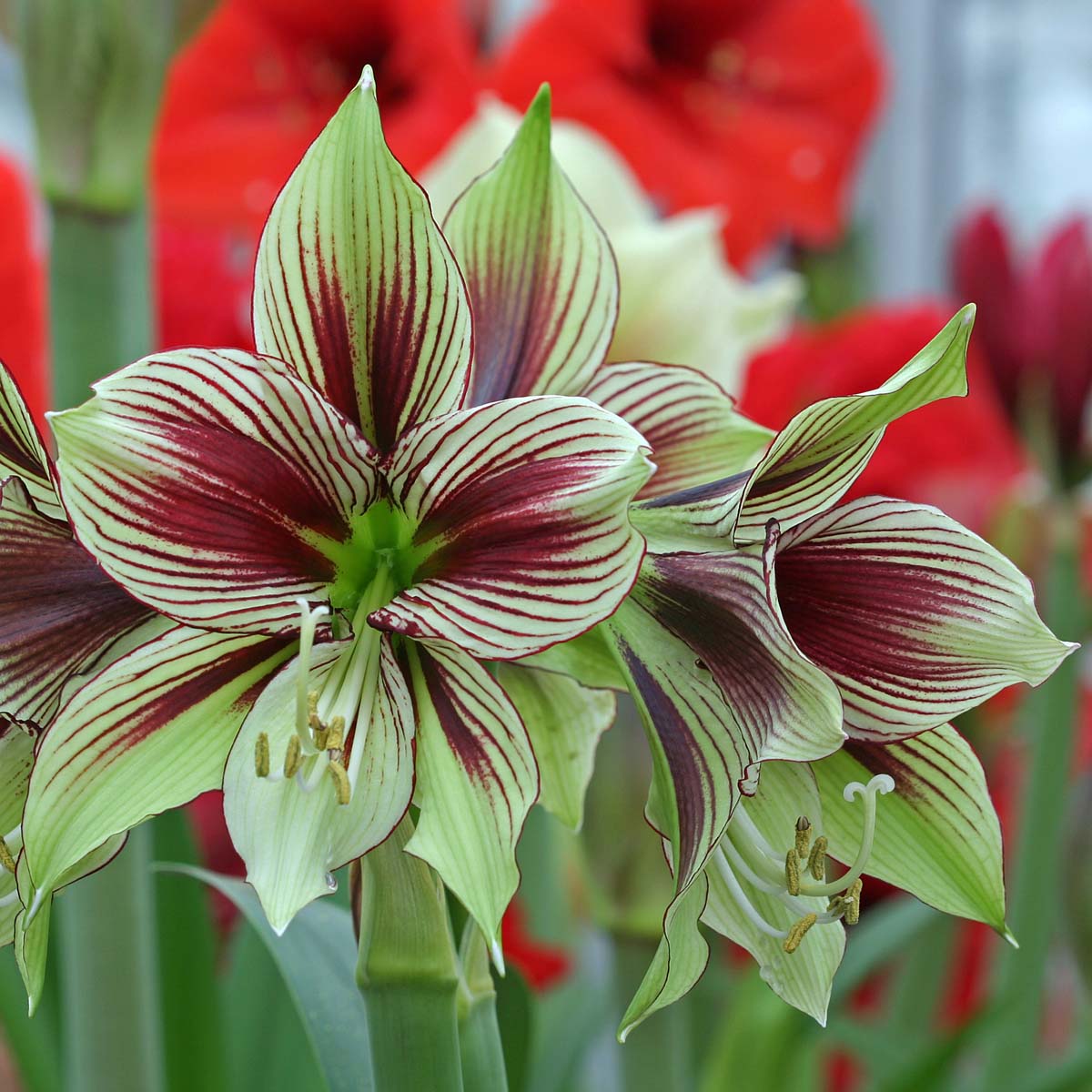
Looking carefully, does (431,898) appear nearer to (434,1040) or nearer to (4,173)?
(434,1040)

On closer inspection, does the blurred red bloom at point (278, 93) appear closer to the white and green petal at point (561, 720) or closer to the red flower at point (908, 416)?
the red flower at point (908, 416)

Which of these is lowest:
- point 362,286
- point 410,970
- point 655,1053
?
point 655,1053

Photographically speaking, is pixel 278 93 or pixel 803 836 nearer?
pixel 803 836

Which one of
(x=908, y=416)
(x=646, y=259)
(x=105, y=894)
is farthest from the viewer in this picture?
(x=908, y=416)

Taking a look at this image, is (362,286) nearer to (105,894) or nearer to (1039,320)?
(105,894)

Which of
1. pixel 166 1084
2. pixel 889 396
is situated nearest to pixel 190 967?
pixel 166 1084

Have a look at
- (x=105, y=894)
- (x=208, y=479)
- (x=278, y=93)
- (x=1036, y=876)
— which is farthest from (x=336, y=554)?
(x=278, y=93)
